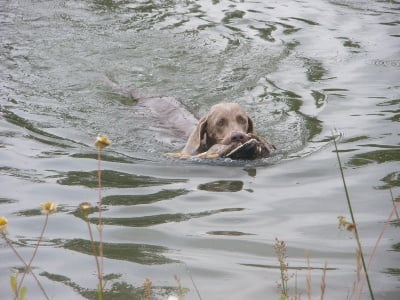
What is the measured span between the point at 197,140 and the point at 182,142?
685 mm

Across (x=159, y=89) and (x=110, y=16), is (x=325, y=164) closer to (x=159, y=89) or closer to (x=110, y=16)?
(x=159, y=89)

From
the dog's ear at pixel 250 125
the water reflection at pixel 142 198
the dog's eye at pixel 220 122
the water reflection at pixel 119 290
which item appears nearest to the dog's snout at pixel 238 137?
the dog's eye at pixel 220 122

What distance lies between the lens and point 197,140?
7.44 meters

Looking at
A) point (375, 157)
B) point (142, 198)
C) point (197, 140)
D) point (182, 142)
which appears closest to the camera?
point (142, 198)

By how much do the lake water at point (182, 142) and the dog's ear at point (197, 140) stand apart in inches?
11.5

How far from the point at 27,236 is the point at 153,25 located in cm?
821

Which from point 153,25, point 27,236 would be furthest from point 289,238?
point 153,25

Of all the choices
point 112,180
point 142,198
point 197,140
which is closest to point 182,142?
point 197,140

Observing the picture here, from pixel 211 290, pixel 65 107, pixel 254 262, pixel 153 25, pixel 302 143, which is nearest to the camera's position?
pixel 211 290

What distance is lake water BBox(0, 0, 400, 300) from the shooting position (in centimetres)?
432

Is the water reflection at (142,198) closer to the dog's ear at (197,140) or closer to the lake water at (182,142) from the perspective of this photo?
the lake water at (182,142)

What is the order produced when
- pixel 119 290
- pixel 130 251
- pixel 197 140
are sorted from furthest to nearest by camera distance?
pixel 197 140 → pixel 130 251 → pixel 119 290

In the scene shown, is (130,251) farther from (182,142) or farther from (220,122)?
(182,142)

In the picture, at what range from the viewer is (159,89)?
10.1 meters
